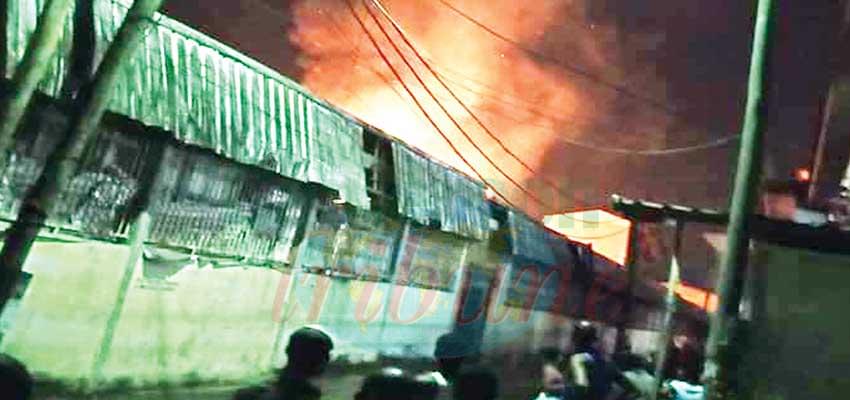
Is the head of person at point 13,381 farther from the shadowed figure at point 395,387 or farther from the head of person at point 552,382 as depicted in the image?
the head of person at point 552,382

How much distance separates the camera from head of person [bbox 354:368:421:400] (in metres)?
3.50

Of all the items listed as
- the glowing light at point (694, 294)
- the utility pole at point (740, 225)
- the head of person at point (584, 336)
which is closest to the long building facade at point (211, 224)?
the head of person at point (584, 336)

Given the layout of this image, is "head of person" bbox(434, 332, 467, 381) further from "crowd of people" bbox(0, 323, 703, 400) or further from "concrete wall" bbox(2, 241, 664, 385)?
"crowd of people" bbox(0, 323, 703, 400)

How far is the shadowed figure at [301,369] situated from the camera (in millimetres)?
3436

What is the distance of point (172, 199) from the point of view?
766 centimetres

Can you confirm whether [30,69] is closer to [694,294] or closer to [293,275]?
[293,275]

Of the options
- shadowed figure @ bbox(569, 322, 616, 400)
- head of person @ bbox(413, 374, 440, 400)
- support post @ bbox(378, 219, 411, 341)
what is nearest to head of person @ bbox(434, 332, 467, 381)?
support post @ bbox(378, 219, 411, 341)

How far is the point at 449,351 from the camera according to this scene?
14.6m

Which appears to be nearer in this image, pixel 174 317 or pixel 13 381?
pixel 13 381

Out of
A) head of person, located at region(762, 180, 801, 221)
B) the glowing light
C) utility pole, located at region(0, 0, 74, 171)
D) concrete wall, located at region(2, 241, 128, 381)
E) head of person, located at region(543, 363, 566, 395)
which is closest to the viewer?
utility pole, located at region(0, 0, 74, 171)

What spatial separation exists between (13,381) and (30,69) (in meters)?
2.46

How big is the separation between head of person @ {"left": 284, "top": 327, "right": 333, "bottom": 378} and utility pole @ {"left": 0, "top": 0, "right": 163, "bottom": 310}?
2116 mm

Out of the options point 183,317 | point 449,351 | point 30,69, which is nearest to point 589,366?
point 183,317

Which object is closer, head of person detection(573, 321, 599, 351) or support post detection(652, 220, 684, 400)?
head of person detection(573, 321, 599, 351)
